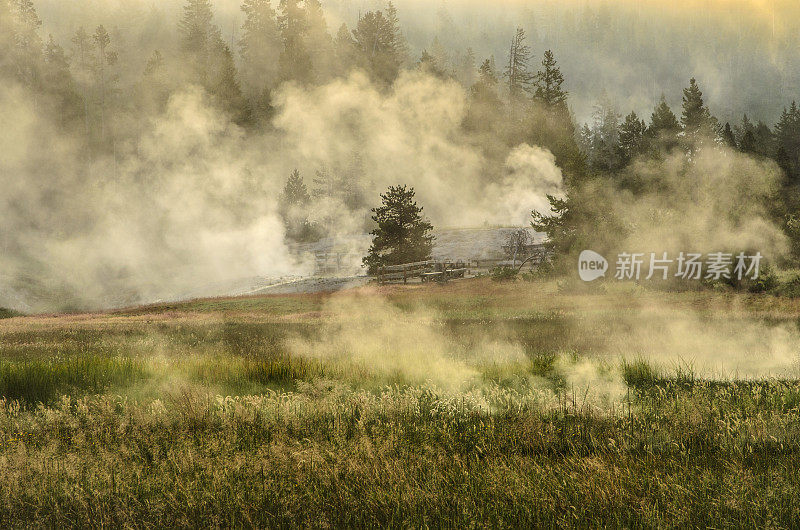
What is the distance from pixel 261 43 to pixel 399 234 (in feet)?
265

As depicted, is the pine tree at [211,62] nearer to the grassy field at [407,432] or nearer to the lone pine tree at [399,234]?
the lone pine tree at [399,234]

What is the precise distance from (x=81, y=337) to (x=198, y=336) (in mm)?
2863

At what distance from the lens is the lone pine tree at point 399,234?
87.8 feet

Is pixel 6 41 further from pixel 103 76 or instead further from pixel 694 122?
pixel 694 122

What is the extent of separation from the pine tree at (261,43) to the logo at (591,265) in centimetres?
8043

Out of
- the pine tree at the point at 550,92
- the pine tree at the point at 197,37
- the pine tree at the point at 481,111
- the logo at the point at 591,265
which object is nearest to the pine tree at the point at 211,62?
the pine tree at the point at 197,37

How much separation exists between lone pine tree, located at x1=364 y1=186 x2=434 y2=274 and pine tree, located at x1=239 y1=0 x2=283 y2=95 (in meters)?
73.0

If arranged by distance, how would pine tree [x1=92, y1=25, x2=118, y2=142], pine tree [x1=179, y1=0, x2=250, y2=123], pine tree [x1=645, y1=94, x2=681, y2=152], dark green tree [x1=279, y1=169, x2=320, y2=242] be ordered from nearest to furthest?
dark green tree [x1=279, y1=169, x2=320, y2=242] < pine tree [x1=645, y1=94, x2=681, y2=152] < pine tree [x1=179, y1=0, x2=250, y2=123] < pine tree [x1=92, y1=25, x2=118, y2=142]

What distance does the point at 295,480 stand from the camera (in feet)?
15.4

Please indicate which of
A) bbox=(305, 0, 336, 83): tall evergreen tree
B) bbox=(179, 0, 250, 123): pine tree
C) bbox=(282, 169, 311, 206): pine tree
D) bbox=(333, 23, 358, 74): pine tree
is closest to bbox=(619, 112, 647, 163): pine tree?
bbox=(282, 169, 311, 206): pine tree

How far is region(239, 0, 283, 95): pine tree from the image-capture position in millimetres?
93438

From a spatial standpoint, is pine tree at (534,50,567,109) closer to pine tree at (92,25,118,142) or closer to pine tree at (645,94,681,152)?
pine tree at (645,94,681,152)

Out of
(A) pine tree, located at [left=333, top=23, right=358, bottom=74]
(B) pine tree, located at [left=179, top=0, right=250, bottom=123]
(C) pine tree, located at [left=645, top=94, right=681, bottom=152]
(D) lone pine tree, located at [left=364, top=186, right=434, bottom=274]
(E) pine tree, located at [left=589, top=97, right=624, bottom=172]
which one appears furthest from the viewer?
(A) pine tree, located at [left=333, top=23, right=358, bottom=74]

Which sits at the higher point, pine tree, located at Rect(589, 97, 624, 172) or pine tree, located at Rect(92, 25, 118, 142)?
pine tree, located at Rect(92, 25, 118, 142)
